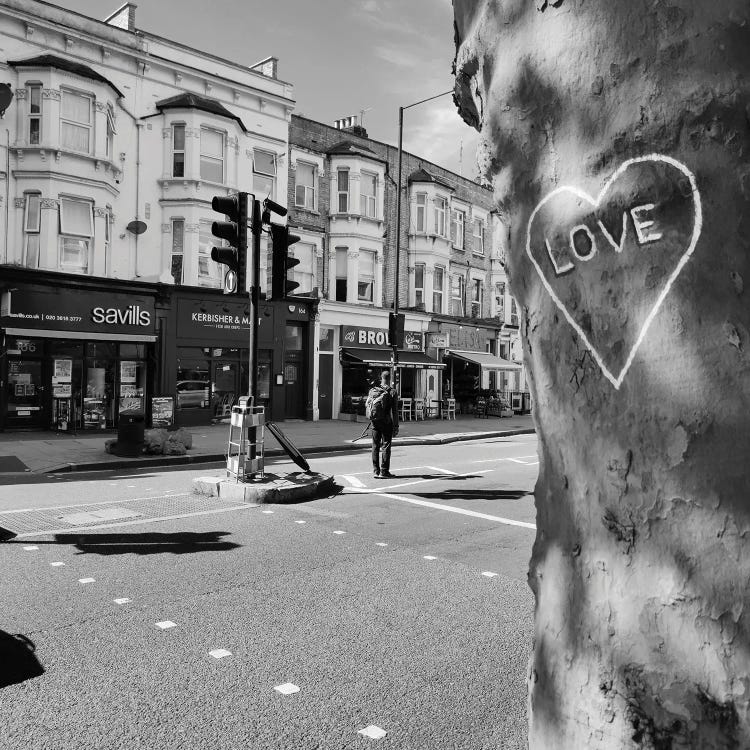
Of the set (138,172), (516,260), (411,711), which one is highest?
(138,172)

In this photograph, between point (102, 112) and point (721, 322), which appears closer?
point (721, 322)

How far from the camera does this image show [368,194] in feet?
88.5

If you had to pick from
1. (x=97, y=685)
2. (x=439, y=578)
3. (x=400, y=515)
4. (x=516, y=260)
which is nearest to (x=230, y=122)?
(x=400, y=515)

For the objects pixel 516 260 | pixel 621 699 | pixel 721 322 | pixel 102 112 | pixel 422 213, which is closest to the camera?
pixel 721 322

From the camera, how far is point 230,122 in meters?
22.2

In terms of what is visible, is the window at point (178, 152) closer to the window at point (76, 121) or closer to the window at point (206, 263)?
the window at point (206, 263)

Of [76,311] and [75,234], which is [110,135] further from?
[76,311]

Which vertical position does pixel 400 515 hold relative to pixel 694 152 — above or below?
below

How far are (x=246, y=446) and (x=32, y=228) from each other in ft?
40.7

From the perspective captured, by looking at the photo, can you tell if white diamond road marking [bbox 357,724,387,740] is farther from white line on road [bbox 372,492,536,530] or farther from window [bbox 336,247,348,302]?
window [bbox 336,247,348,302]

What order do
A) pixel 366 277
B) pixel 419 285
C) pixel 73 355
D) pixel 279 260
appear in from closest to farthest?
pixel 279 260 → pixel 73 355 → pixel 366 277 → pixel 419 285

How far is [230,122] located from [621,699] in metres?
23.3

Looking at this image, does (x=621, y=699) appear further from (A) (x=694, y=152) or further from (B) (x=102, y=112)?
(B) (x=102, y=112)

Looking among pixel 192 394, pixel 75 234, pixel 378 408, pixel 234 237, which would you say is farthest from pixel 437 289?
pixel 234 237
